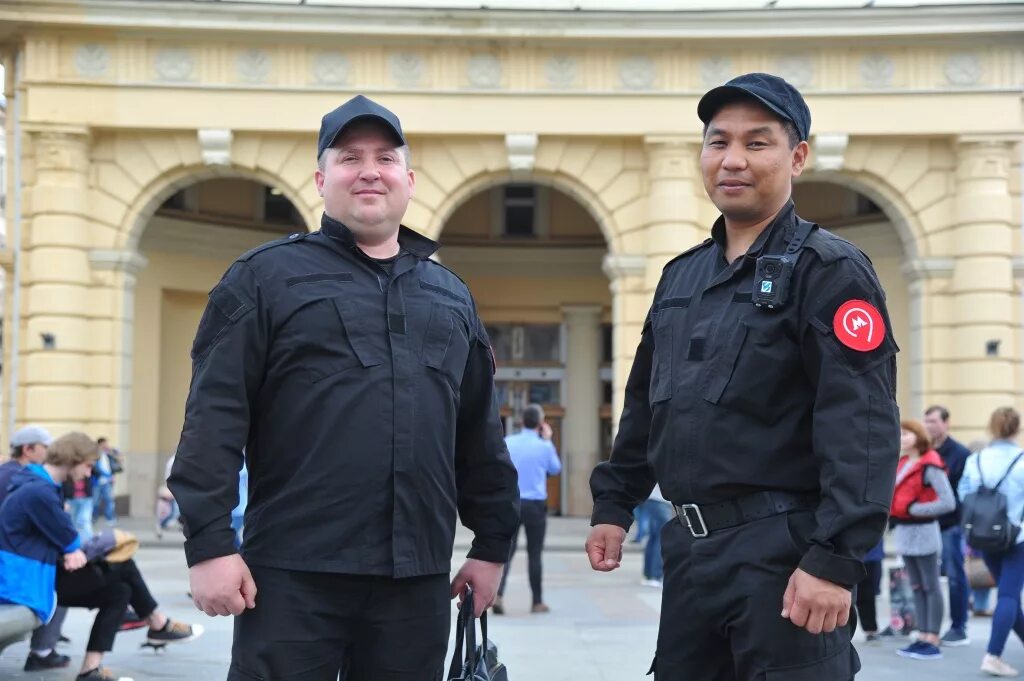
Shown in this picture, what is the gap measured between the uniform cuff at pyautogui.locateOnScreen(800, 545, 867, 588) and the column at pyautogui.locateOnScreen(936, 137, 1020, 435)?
1829cm

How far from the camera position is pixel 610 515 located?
4.17 m

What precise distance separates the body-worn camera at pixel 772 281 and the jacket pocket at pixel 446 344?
96 centimetres

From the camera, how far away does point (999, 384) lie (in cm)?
2047

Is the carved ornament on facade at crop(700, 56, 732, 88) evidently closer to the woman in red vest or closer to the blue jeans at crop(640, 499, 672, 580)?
the blue jeans at crop(640, 499, 672, 580)

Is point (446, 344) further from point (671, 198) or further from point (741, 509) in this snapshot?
point (671, 198)

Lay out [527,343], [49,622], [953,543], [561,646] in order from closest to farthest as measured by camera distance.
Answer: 1. [49,622]
2. [561,646]
3. [953,543]
4. [527,343]

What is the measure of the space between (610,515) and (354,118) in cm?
153

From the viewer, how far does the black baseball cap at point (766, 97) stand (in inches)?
146

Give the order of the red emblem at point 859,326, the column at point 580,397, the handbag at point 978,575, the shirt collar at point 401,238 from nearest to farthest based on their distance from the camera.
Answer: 1. the red emblem at point 859,326
2. the shirt collar at point 401,238
3. the handbag at point 978,575
4. the column at point 580,397

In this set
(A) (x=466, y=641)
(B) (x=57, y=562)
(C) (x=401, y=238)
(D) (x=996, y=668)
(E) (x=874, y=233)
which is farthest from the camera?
(E) (x=874, y=233)

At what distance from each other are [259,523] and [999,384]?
18896mm

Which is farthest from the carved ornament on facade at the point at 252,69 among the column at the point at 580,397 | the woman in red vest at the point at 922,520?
the woman in red vest at the point at 922,520

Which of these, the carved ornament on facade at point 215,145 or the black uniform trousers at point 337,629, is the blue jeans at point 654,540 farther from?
the black uniform trousers at point 337,629

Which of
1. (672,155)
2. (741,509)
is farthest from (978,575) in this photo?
(672,155)
